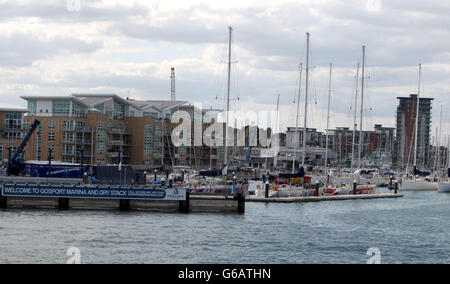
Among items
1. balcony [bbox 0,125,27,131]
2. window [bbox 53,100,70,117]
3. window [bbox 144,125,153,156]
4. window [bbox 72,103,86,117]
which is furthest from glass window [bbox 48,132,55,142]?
window [bbox 144,125,153,156]

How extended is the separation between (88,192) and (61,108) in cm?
4980

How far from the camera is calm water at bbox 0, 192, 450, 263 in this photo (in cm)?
3793

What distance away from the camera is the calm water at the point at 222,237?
1493 inches

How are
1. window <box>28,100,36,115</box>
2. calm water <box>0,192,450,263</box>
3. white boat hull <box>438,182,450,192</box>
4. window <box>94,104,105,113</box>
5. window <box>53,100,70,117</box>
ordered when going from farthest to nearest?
white boat hull <box>438,182,450,192</box>, window <box>94,104,105,113</box>, window <box>28,100,36,115</box>, window <box>53,100,70,117</box>, calm water <box>0,192,450,263</box>

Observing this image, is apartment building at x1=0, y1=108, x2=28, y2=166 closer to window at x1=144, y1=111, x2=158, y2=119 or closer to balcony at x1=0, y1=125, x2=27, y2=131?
balcony at x1=0, y1=125, x2=27, y2=131

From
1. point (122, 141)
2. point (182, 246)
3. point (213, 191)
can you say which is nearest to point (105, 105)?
point (122, 141)

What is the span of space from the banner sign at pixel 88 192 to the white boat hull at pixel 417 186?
6421cm

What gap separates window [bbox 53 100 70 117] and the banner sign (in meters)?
48.6

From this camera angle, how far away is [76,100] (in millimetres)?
104250

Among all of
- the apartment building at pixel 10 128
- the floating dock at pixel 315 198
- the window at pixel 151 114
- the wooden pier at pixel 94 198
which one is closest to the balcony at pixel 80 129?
the apartment building at pixel 10 128

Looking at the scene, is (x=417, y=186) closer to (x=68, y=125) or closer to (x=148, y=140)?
(x=148, y=140)

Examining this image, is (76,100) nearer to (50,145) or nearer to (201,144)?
(50,145)

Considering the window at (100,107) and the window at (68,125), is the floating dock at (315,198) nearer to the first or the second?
the window at (68,125)

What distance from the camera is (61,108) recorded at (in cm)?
10488
